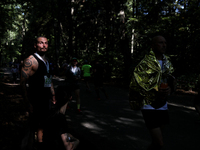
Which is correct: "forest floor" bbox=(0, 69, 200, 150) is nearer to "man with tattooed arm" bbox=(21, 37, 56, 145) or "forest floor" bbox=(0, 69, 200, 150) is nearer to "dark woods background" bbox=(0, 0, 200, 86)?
Answer: "man with tattooed arm" bbox=(21, 37, 56, 145)

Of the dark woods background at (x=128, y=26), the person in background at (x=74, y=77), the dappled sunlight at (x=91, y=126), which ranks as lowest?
the dappled sunlight at (x=91, y=126)

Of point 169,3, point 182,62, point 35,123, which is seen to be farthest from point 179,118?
point 169,3

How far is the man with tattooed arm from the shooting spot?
324cm

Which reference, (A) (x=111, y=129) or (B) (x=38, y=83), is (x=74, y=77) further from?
(B) (x=38, y=83)

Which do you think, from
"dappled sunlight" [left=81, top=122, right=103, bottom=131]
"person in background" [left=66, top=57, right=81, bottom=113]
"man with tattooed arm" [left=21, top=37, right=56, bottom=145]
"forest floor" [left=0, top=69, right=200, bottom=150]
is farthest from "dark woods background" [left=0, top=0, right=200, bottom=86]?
"man with tattooed arm" [left=21, top=37, right=56, bottom=145]

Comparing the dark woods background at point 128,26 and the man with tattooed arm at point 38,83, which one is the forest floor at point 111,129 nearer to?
the man with tattooed arm at point 38,83

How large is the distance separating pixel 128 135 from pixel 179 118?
2795 mm

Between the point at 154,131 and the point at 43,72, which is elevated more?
the point at 43,72

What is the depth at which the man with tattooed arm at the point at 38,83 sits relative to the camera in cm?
324

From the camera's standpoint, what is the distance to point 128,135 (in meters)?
4.82

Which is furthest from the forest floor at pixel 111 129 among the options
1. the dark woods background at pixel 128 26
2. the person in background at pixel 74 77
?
the dark woods background at pixel 128 26

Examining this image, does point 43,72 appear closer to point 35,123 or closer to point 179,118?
point 35,123

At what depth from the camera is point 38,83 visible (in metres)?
3.30

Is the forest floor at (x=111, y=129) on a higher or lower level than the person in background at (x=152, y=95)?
lower
